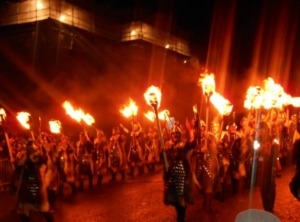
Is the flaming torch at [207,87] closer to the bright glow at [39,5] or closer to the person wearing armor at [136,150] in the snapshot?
the person wearing armor at [136,150]

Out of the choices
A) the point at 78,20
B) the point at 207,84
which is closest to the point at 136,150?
the point at 207,84

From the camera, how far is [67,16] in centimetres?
2169

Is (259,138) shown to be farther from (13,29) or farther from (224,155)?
(13,29)

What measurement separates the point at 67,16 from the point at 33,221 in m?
15.3

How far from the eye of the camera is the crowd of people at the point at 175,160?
700 cm

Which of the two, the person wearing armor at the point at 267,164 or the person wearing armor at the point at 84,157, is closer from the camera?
the person wearing armor at the point at 267,164

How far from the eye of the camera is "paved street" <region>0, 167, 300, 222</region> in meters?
8.26

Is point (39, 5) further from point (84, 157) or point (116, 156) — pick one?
point (84, 157)

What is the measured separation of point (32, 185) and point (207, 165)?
373 cm

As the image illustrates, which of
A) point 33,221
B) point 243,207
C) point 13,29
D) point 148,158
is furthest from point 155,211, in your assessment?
point 13,29

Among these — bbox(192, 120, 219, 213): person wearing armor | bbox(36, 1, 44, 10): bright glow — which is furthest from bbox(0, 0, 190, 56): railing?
bbox(192, 120, 219, 213): person wearing armor

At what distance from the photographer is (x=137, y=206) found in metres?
9.19

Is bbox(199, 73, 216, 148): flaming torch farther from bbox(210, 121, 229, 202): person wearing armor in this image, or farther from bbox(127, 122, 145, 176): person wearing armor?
bbox(127, 122, 145, 176): person wearing armor

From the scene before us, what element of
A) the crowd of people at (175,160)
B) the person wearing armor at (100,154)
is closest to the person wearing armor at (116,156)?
the crowd of people at (175,160)
